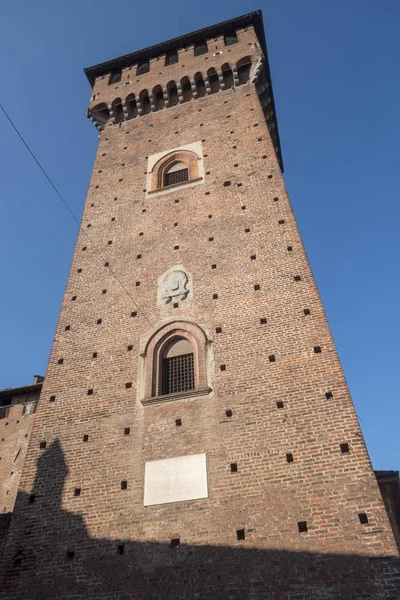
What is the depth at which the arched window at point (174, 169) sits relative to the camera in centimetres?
1532

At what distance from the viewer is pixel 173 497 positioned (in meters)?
8.74

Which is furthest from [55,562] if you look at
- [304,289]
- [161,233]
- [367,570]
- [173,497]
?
[161,233]

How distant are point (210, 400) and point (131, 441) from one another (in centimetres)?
170

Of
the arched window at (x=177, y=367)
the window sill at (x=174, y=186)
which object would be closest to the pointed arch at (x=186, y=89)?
the window sill at (x=174, y=186)

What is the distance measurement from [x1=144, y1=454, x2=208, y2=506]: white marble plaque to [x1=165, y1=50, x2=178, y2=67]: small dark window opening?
53.8 ft

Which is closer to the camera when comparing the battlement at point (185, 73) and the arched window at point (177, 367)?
the arched window at point (177, 367)

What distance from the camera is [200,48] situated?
65.9 ft

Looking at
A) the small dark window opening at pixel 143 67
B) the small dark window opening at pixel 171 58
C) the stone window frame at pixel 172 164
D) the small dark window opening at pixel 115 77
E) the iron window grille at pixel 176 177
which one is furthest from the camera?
the small dark window opening at pixel 115 77

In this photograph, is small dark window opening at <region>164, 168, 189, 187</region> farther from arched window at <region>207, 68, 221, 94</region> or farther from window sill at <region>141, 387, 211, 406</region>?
window sill at <region>141, 387, 211, 406</region>

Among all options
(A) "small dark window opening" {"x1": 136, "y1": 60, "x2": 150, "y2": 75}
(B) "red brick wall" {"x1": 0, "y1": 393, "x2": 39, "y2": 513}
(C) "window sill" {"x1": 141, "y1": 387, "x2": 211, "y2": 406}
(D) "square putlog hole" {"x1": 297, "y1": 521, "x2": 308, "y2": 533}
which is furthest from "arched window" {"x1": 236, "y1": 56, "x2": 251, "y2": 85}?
(D) "square putlog hole" {"x1": 297, "y1": 521, "x2": 308, "y2": 533}

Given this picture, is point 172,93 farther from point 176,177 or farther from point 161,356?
point 161,356

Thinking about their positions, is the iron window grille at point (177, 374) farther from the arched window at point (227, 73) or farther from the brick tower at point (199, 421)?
the arched window at point (227, 73)

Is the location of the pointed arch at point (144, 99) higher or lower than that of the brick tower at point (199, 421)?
higher

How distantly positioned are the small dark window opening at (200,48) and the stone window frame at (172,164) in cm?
600
